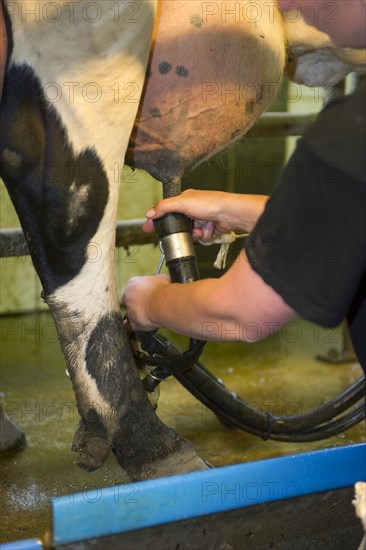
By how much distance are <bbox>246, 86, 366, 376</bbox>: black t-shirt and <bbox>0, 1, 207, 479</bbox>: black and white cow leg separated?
0.58 meters

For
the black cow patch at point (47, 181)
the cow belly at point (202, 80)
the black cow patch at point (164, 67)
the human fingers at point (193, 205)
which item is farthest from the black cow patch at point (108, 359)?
the black cow patch at point (164, 67)

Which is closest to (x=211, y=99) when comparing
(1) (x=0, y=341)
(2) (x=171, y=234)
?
(2) (x=171, y=234)

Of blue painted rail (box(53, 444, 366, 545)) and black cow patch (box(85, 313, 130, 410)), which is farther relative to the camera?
black cow patch (box(85, 313, 130, 410))

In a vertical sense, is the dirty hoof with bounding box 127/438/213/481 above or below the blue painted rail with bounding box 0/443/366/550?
below

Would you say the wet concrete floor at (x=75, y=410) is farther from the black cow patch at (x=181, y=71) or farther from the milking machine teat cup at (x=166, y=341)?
the black cow patch at (x=181, y=71)

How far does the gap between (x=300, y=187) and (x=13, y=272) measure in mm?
2871

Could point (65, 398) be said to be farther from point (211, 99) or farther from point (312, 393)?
point (211, 99)

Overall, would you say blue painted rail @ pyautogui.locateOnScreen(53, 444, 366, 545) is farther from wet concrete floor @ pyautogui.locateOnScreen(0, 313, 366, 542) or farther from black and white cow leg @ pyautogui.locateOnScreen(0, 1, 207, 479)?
wet concrete floor @ pyautogui.locateOnScreen(0, 313, 366, 542)

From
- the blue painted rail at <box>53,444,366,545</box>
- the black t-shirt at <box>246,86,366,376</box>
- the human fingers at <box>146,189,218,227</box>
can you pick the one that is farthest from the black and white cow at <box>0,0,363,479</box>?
the black t-shirt at <box>246,86,366,376</box>

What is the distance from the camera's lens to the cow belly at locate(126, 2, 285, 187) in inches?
66.3

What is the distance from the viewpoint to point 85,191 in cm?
156

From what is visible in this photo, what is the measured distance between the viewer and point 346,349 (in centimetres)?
316

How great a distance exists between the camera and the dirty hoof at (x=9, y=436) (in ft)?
7.47

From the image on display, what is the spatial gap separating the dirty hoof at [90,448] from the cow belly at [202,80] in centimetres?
52
